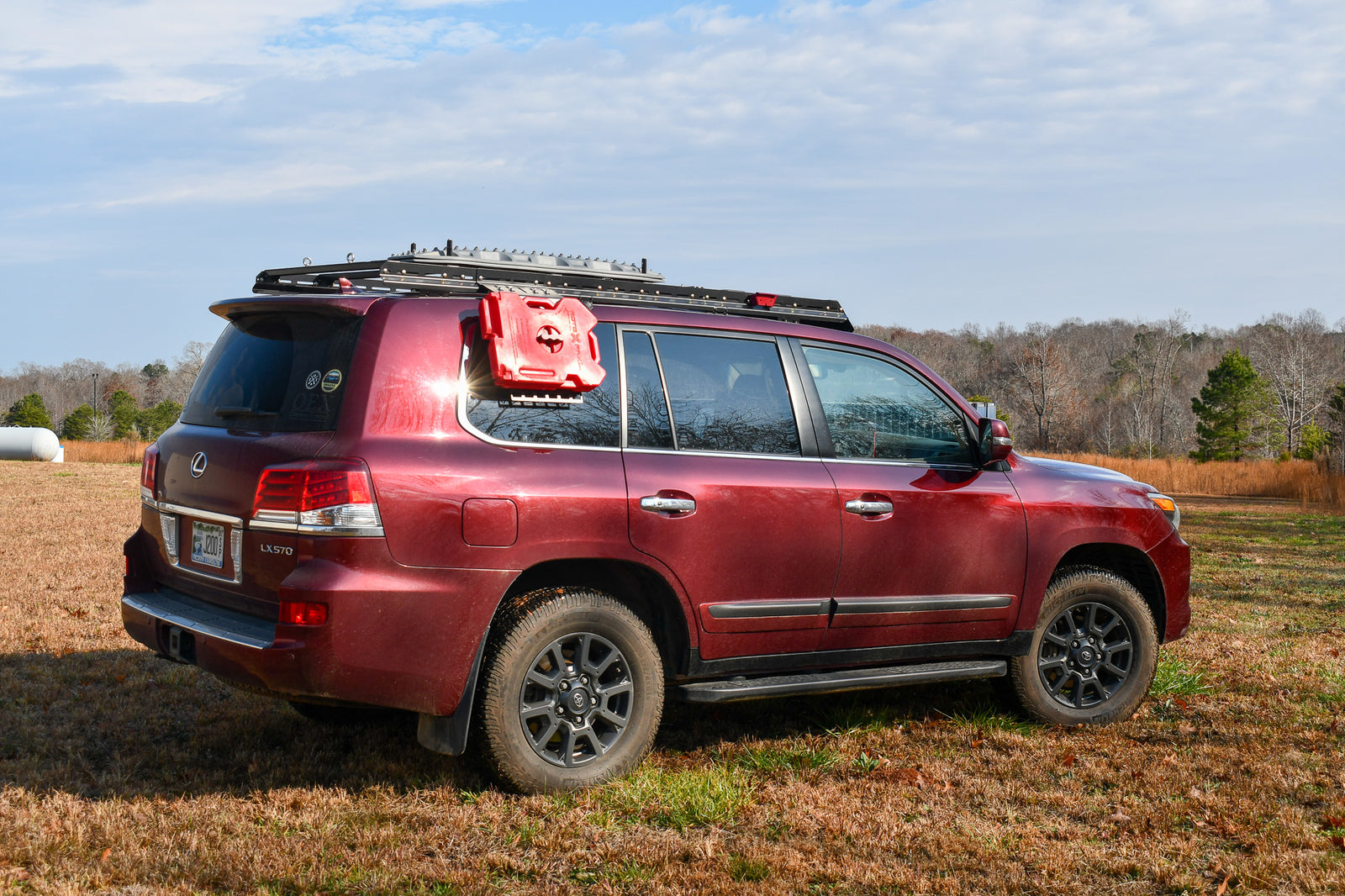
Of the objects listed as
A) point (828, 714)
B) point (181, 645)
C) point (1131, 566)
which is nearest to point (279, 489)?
point (181, 645)

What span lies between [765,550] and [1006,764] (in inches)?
60.4

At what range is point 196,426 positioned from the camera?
4645 mm

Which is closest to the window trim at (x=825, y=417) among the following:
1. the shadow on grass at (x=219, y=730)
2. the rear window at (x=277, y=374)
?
the shadow on grass at (x=219, y=730)

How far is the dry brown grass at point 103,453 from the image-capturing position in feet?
135

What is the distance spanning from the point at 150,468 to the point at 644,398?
225cm

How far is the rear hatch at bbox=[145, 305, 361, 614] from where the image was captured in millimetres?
4090

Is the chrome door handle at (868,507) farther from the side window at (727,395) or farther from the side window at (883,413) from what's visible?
the side window at (727,395)

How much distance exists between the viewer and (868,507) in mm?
5023

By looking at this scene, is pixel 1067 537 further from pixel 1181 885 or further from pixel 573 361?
pixel 573 361

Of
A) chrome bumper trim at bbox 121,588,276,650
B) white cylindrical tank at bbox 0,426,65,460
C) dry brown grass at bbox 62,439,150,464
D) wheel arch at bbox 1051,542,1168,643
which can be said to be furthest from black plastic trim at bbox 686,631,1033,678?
dry brown grass at bbox 62,439,150,464

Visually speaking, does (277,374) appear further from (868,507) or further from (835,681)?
(835,681)

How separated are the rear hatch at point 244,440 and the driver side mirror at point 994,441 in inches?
120

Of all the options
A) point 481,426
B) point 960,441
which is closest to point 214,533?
point 481,426

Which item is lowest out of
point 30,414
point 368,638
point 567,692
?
point 567,692
